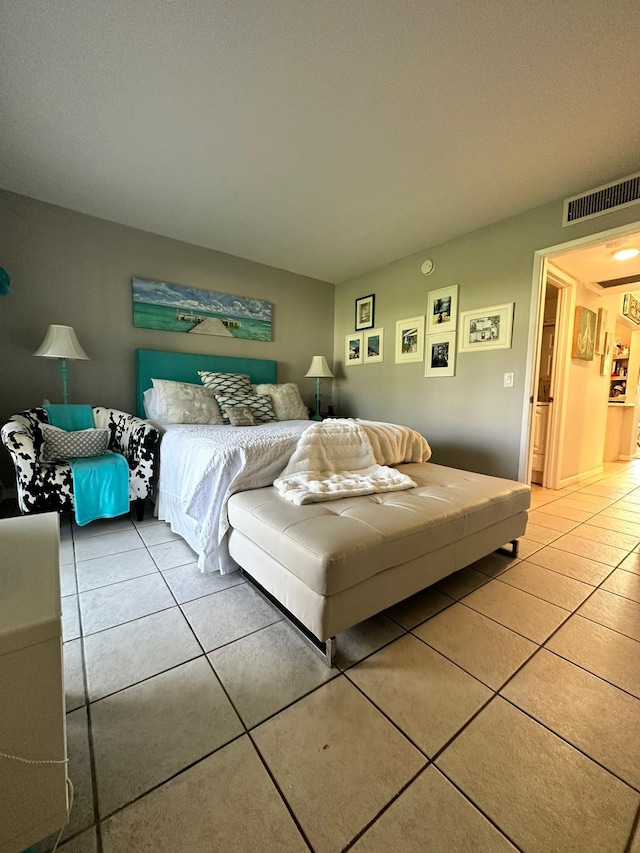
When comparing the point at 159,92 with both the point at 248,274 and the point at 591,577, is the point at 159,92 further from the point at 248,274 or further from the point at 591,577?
the point at 591,577

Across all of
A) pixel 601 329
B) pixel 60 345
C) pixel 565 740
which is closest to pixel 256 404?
pixel 60 345

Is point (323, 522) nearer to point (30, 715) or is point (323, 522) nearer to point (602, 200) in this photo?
point (30, 715)

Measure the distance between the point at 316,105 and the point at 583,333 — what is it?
11.4 ft

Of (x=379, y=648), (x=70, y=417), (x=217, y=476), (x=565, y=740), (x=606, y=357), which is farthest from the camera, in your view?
(x=606, y=357)

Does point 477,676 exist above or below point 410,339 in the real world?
below

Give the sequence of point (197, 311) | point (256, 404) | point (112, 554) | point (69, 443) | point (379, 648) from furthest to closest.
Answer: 1. point (197, 311)
2. point (256, 404)
3. point (69, 443)
4. point (112, 554)
5. point (379, 648)

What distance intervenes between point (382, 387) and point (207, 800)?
374cm

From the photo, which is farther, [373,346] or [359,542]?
[373,346]

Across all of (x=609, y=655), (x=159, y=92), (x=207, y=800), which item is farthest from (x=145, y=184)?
(x=609, y=655)

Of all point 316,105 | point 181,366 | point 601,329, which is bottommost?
point 181,366

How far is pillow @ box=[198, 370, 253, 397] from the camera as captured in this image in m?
3.30

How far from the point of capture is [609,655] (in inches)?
49.6

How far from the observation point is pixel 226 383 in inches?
133

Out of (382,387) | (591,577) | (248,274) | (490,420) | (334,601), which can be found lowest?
(591,577)
